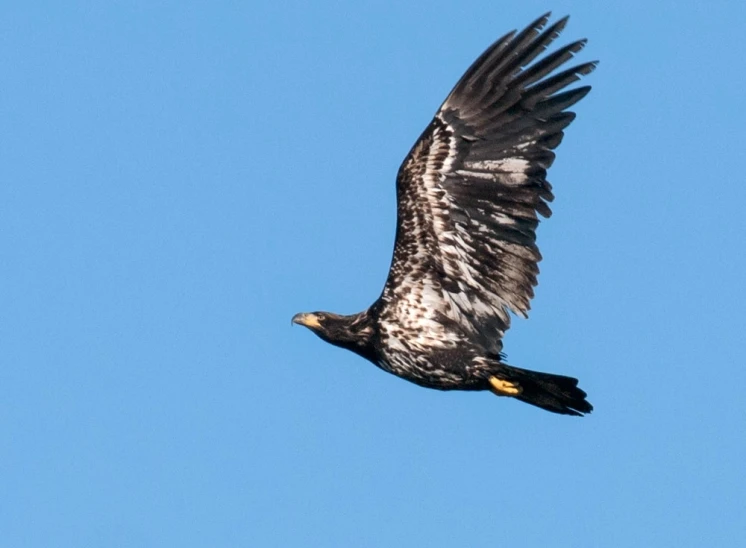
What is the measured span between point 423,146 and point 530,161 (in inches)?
43.9

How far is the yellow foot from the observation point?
16.8 metres

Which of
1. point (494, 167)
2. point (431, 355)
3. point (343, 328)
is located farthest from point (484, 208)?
point (343, 328)

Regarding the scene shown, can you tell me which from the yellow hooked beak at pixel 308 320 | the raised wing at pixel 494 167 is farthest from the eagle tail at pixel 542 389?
the yellow hooked beak at pixel 308 320

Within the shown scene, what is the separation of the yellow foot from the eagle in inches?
0.4

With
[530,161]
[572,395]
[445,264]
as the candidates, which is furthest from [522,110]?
[572,395]

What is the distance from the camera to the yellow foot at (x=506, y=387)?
662 inches

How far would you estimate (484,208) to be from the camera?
55.5ft

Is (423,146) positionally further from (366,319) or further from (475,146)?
(366,319)

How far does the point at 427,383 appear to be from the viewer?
17.3m

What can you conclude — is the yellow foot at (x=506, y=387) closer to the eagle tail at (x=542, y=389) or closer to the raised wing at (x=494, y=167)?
the eagle tail at (x=542, y=389)

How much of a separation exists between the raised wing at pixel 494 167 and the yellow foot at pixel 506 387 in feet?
2.53

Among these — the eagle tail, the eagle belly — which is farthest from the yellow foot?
the eagle belly

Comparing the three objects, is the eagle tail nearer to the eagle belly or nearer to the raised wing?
the eagle belly

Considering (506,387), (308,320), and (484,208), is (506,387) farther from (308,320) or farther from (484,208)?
(308,320)
